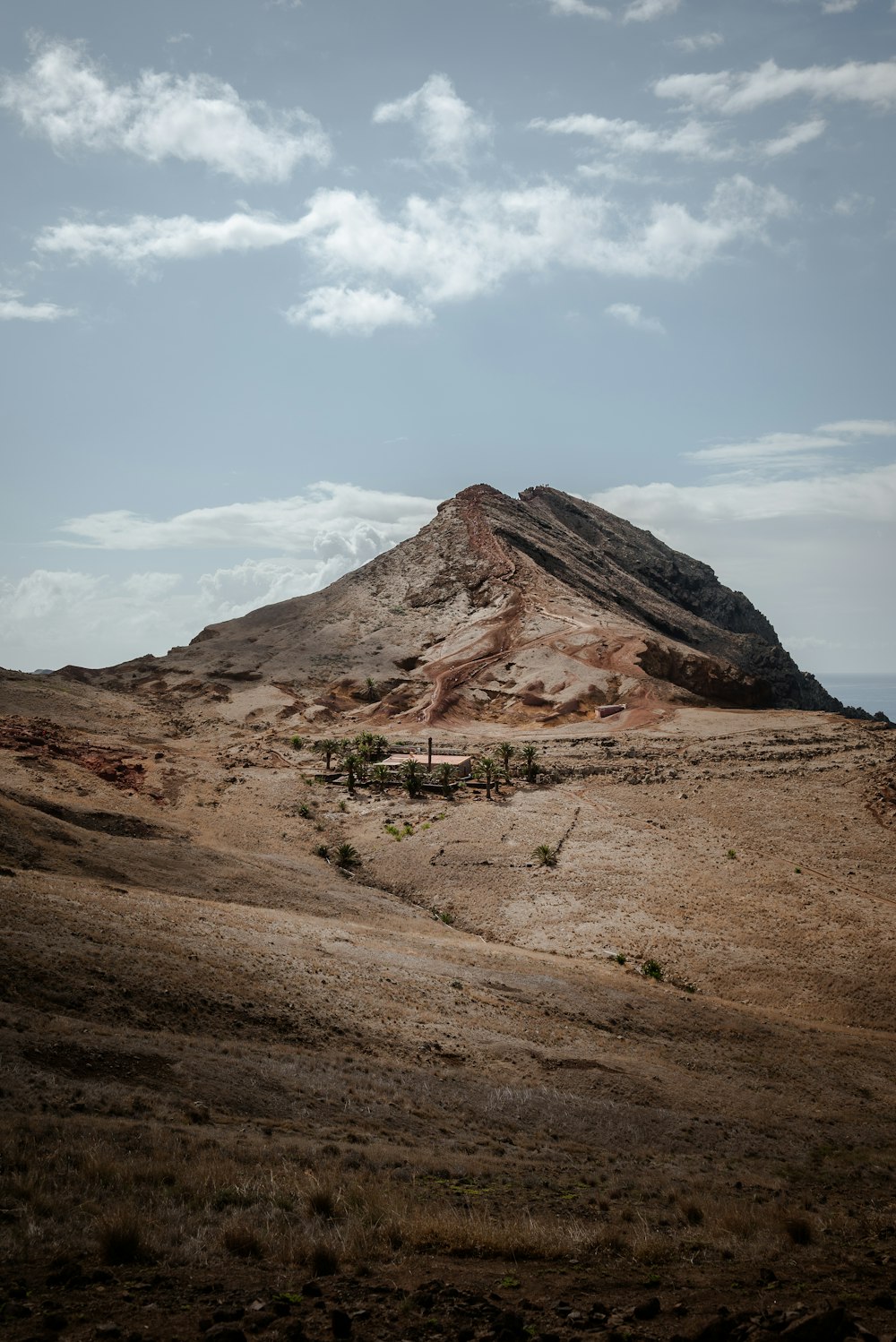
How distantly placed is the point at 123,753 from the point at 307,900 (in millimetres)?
21230

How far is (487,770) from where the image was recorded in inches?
1740

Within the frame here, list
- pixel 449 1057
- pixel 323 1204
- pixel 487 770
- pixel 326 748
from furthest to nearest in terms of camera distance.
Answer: pixel 326 748 < pixel 487 770 < pixel 449 1057 < pixel 323 1204

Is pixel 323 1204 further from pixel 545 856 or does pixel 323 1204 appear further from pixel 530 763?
pixel 530 763

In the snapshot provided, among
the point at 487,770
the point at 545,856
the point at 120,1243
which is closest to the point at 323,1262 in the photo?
the point at 120,1243

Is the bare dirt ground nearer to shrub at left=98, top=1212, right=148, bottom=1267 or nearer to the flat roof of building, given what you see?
shrub at left=98, top=1212, right=148, bottom=1267

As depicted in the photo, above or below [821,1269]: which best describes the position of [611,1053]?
below

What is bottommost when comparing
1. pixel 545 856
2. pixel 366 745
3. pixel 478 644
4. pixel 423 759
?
pixel 545 856

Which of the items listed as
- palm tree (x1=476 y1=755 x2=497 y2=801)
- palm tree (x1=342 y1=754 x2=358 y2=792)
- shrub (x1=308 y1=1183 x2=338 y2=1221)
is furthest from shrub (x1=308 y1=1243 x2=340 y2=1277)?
palm tree (x1=342 y1=754 x2=358 y2=792)

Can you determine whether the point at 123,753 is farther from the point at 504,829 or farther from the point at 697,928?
the point at 697,928

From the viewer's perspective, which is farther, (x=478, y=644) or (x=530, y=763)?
(x=478, y=644)

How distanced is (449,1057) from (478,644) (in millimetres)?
50785

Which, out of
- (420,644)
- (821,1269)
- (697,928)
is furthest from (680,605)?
(821,1269)

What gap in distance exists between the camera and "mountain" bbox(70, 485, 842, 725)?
5956 centimetres

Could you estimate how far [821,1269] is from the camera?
8461 millimetres
